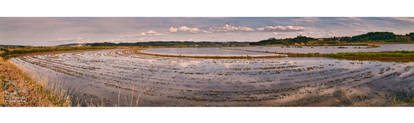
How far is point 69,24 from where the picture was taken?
22.9ft

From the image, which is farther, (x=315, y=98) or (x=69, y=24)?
(x=69, y=24)

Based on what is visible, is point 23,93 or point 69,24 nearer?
point 23,93

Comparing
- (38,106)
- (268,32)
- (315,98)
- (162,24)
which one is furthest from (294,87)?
(38,106)

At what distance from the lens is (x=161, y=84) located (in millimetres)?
7461

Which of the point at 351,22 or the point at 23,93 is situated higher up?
the point at 351,22

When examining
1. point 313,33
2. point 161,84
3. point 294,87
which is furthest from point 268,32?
point 161,84

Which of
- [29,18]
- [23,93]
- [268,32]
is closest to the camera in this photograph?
[23,93]

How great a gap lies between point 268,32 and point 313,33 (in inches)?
78.1

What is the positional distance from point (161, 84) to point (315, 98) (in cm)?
598

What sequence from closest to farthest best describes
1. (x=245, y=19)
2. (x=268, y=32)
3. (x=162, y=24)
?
(x=245, y=19)
(x=162, y=24)
(x=268, y=32)

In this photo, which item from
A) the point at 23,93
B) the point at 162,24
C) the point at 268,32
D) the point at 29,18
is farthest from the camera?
the point at 268,32

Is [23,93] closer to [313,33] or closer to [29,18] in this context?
[29,18]

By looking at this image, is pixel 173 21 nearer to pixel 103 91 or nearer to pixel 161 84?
pixel 161 84

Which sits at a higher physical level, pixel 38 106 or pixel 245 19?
pixel 245 19
